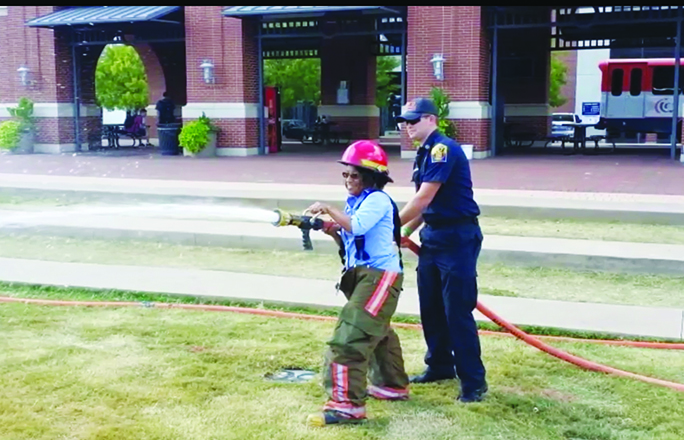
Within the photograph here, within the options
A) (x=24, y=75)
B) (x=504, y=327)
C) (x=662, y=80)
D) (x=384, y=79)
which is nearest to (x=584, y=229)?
(x=504, y=327)

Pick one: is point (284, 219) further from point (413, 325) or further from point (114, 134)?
point (114, 134)

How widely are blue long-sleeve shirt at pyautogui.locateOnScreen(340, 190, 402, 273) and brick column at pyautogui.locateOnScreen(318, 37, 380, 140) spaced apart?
26.4 metres

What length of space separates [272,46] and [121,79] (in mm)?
10587

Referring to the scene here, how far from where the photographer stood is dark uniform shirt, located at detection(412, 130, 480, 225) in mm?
4699

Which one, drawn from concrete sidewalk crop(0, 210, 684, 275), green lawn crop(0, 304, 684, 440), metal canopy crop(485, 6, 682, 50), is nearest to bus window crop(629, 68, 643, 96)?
metal canopy crop(485, 6, 682, 50)

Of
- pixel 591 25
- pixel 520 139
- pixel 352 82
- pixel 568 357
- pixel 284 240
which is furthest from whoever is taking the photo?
pixel 352 82

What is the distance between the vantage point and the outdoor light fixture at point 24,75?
25.6 m

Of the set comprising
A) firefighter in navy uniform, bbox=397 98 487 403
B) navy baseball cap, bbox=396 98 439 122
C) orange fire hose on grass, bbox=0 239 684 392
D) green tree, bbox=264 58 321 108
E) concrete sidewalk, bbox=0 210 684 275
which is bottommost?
orange fire hose on grass, bbox=0 239 684 392

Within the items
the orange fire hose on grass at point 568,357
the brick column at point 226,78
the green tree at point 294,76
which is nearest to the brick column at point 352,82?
the brick column at point 226,78

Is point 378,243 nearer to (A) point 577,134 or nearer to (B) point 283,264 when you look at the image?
(B) point 283,264

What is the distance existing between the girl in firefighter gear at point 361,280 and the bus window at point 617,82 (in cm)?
2749

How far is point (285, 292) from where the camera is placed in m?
7.80

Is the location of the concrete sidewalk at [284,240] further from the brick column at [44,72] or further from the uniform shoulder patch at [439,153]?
the brick column at [44,72]

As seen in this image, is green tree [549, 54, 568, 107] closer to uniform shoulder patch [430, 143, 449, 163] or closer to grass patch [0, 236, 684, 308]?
grass patch [0, 236, 684, 308]
